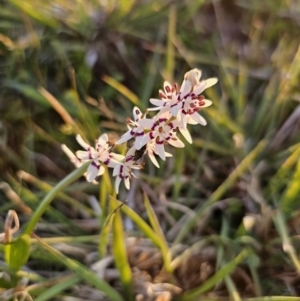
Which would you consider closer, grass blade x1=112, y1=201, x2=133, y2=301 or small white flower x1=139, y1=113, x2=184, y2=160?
small white flower x1=139, y1=113, x2=184, y2=160

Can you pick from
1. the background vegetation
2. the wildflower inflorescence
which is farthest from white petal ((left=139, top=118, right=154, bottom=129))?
the background vegetation

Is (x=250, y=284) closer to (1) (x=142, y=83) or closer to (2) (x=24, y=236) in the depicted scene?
(2) (x=24, y=236)

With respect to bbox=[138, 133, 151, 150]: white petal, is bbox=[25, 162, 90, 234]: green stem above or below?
above

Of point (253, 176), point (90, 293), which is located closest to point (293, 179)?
point (253, 176)

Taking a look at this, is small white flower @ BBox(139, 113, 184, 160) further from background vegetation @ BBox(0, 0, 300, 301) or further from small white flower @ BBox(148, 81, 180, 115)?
background vegetation @ BBox(0, 0, 300, 301)

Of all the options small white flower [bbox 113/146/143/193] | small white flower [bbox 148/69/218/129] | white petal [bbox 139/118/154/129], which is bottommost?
small white flower [bbox 113/146/143/193]

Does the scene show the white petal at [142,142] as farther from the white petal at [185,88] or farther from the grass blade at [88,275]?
the grass blade at [88,275]

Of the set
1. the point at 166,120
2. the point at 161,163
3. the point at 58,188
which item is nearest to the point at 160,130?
the point at 166,120

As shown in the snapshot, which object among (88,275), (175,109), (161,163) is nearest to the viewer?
(175,109)

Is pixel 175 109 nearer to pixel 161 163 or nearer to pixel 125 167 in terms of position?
pixel 125 167
